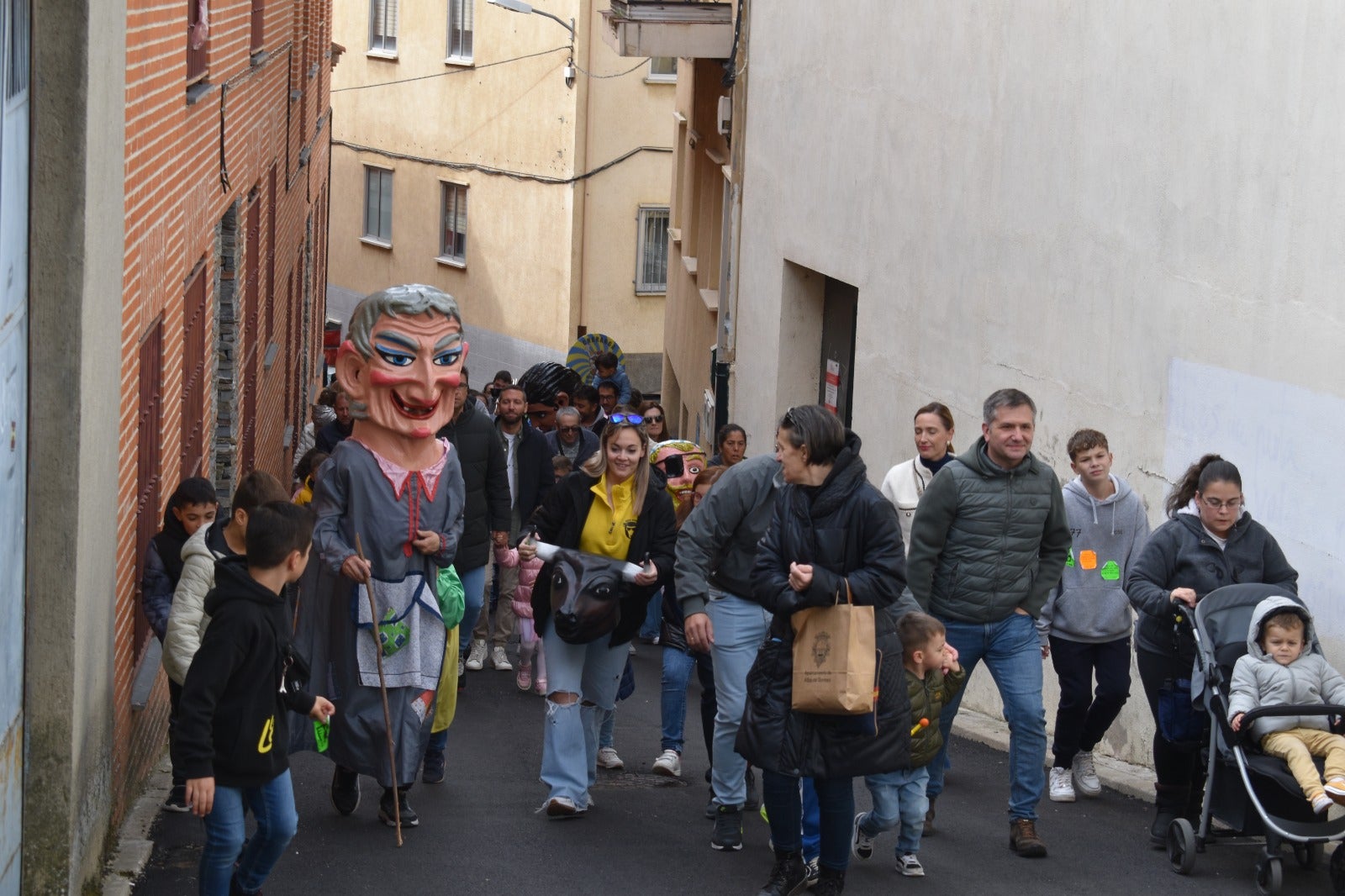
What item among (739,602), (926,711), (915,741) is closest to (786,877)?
(915,741)

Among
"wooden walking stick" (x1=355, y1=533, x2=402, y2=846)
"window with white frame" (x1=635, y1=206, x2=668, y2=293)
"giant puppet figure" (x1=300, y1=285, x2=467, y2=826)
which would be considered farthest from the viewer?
"window with white frame" (x1=635, y1=206, x2=668, y2=293)

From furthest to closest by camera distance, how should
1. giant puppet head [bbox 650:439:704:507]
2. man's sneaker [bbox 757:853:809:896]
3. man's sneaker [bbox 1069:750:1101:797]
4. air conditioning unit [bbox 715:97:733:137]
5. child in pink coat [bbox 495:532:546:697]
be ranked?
air conditioning unit [bbox 715:97:733:137] < child in pink coat [bbox 495:532:546:697] < giant puppet head [bbox 650:439:704:507] < man's sneaker [bbox 1069:750:1101:797] < man's sneaker [bbox 757:853:809:896]

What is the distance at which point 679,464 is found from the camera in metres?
9.85

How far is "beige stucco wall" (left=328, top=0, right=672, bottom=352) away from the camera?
95.6ft

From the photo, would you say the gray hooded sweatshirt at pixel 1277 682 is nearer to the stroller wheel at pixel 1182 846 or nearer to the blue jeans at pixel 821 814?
the stroller wheel at pixel 1182 846

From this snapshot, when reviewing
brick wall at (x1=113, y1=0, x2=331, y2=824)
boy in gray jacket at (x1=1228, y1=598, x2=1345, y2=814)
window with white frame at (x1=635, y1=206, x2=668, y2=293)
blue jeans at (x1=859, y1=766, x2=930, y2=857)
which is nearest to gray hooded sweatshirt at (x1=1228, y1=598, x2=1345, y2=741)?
boy in gray jacket at (x1=1228, y1=598, x2=1345, y2=814)

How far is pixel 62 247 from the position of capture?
17.8 ft

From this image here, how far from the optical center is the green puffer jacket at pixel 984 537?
7.05 metres

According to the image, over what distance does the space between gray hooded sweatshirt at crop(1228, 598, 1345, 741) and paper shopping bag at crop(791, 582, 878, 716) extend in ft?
5.57

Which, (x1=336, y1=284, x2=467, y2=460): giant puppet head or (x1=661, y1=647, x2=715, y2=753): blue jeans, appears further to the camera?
(x1=661, y1=647, x2=715, y2=753): blue jeans

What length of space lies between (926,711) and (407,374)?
246cm

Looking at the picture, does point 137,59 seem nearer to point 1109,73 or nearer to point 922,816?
point 922,816

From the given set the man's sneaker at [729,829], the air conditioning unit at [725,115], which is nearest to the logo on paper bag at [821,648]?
the man's sneaker at [729,829]

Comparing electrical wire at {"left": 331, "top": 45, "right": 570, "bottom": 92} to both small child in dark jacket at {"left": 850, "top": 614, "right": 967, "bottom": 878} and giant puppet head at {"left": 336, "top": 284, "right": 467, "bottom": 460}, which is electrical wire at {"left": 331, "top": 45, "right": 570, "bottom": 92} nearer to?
giant puppet head at {"left": 336, "top": 284, "right": 467, "bottom": 460}
